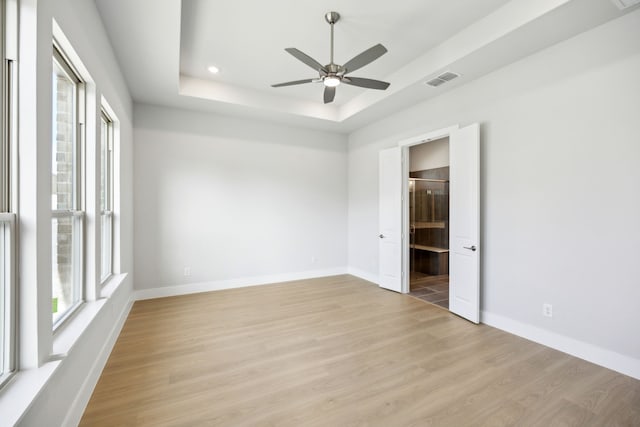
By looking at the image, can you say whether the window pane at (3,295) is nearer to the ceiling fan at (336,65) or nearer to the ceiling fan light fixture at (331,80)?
the ceiling fan at (336,65)

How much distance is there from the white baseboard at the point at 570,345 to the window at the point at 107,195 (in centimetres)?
428

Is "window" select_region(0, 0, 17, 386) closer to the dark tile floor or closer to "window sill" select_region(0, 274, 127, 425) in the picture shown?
"window sill" select_region(0, 274, 127, 425)

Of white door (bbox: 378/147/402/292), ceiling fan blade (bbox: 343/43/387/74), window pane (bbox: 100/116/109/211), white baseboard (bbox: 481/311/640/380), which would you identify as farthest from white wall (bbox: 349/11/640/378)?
window pane (bbox: 100/116/109/211)

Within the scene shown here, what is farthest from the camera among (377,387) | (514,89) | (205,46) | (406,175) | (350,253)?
(350,253)

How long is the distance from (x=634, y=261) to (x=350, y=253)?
4.09m

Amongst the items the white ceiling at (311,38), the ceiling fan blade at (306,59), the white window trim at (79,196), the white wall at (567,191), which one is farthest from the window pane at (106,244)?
the white wall at (567,191)

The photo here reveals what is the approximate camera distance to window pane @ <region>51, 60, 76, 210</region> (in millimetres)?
1876

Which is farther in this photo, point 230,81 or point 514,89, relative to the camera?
point 230,81

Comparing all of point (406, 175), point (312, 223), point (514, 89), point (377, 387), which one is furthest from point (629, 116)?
point (312, 223)

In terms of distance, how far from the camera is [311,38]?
3.12 meters

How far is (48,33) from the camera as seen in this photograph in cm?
143

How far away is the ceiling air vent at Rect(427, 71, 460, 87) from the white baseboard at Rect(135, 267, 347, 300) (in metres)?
3.69

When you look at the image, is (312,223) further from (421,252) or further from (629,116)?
(629,116)

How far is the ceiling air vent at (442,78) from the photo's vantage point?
132 inches
